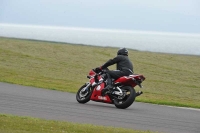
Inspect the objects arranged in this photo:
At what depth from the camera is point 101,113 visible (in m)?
14.9

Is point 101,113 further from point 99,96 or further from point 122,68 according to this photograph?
point 122,68

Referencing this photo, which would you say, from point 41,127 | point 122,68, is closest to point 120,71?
point 122,68

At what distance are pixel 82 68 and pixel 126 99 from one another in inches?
925

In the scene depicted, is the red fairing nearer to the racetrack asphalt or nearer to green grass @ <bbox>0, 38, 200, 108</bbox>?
the racetrack asphalt

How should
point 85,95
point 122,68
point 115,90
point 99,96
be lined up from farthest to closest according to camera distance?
point 85,95
point 99,96
point 122,68
point 115,90

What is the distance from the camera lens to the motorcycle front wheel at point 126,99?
54.2 feet

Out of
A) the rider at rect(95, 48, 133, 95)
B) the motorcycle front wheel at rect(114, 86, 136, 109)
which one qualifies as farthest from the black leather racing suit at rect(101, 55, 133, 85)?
the motorcycle front wheel at rect(114, 86, 136, 109)

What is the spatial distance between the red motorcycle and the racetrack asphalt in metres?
0.31

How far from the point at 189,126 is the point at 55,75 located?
828 inches

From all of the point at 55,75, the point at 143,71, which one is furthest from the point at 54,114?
the point at 143,71

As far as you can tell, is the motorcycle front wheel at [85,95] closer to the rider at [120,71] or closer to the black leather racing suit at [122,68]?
the rider at [120,71]

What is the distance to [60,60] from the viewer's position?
142 feet

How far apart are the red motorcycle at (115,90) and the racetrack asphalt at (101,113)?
1.03ft

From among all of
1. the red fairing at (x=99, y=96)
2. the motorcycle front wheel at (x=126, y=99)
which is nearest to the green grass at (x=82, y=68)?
the red fairing at (x=99, y=96)
